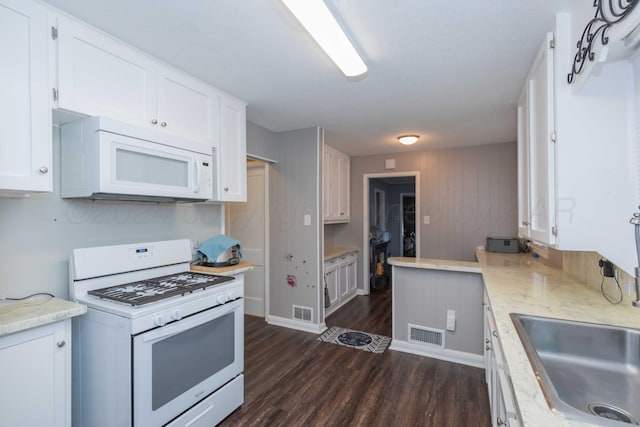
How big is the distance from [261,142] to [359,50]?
6.32 feet

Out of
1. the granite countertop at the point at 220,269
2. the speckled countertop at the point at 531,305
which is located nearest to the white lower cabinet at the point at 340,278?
the speckled countertop at the point at 531,305

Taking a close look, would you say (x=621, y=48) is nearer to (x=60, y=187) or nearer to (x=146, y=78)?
(x=146, y=78)

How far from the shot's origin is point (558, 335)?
1346mm

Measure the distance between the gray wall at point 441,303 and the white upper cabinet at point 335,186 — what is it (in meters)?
1.62

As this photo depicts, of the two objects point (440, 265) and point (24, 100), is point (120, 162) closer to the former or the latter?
point (24, 100)

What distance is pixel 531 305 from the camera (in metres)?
1.60

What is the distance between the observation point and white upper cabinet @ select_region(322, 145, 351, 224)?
4.31 meters

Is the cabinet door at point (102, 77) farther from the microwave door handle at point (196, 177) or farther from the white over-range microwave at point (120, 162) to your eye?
the microwave door handle at point (196, 177)

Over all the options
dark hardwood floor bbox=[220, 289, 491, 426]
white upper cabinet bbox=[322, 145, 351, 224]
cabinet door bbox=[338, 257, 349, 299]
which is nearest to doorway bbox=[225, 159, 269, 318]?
dark hardwood floor bbox=[220, 289, 491, 426]

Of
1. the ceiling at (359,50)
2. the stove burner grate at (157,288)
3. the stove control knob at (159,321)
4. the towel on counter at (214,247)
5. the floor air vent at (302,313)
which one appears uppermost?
the ceiling at (359,50)

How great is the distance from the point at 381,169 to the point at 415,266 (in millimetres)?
2481

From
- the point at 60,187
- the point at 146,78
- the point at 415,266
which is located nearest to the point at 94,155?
the point at 60,187

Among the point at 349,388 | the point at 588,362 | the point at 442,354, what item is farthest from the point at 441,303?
the point at 588,362

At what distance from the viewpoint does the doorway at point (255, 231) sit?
12.7ft
